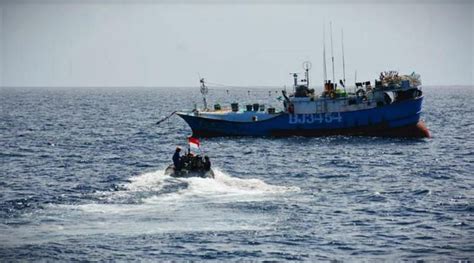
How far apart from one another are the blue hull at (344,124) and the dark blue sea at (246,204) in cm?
328

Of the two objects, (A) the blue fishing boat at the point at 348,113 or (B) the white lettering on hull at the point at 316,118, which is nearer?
(A) the blue fishing boat at the point at 348,113

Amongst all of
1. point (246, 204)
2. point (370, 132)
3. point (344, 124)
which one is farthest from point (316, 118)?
point (246, 204)

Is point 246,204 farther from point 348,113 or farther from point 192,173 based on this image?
point 348,113

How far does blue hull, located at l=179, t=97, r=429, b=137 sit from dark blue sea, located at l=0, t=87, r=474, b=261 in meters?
3.28

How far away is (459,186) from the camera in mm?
60406

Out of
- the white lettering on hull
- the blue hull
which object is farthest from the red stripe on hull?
the white lettering on hull

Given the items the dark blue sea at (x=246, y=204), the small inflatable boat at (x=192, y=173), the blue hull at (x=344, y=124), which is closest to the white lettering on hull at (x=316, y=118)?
the blue hull at (x=344, y=124)

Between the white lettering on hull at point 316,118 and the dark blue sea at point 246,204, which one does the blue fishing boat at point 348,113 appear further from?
the dark blue sea at point 246,204

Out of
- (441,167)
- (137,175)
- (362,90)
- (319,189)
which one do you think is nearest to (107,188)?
(137,175)

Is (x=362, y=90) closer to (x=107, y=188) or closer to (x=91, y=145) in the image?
(x=91, y=145)

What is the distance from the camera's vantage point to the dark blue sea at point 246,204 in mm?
41125

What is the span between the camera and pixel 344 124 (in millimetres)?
92562

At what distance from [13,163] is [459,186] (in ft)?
131

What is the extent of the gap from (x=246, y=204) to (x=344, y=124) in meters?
43.7
